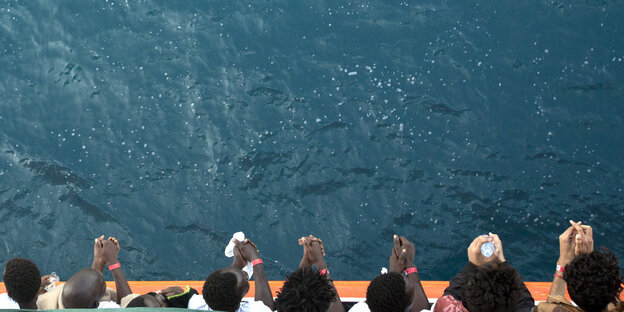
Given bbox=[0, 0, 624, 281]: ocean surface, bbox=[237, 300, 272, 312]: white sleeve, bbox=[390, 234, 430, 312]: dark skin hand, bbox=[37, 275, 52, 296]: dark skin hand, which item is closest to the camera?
bbox=[237, 300, 272, 312]: white sleeve

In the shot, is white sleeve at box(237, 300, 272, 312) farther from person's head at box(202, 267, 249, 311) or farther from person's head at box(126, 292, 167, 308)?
person's head at box(126, 292, 167, 308)

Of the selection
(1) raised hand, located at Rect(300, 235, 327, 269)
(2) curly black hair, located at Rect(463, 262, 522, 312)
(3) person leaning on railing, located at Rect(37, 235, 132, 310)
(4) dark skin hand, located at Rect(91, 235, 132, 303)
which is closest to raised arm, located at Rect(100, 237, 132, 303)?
(4) dark skin hand, located at Rect(91, 235, 132, 303)

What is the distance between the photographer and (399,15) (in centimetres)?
763

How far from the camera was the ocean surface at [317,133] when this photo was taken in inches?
Result: 258

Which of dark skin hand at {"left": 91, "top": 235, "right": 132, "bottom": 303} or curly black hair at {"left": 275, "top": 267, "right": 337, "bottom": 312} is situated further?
dark skin hand at {"left": 91, "top": 235, "right": 132, "bottom": 303}

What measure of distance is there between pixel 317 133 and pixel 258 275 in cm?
314

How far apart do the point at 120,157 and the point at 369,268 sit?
262 centimetres

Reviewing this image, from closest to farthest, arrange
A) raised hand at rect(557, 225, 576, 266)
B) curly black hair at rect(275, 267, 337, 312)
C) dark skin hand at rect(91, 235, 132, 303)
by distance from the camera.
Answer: curly black hair at rect(275, 267, 337, 312)
raised hand at rect(557, 225, 576, 266)
dark skin hand at rect(91, 235, 132, 303)

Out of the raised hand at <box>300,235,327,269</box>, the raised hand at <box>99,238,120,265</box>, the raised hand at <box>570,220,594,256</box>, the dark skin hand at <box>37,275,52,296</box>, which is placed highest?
the raised hand at <box>570,220,594,256</box>

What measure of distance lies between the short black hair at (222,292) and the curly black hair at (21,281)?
2.99ft

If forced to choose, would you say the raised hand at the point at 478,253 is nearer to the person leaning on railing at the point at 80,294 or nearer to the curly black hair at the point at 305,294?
the curly black hair at the point at 305,294

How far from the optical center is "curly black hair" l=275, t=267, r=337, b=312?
10.7 feet

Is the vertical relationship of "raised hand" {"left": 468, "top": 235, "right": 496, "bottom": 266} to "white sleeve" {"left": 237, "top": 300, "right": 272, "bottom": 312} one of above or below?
above

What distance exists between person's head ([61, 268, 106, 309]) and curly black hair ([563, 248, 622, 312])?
2.18 meters
